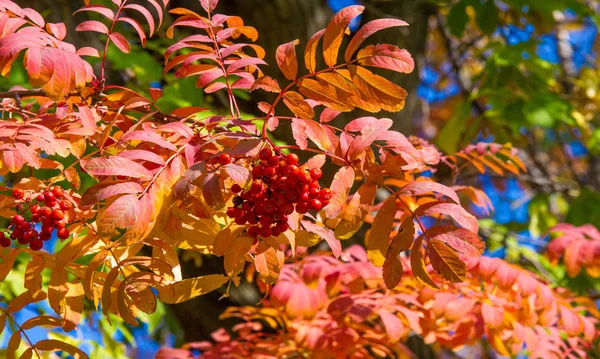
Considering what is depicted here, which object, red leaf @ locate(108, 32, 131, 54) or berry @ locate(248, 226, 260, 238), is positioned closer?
berry @ locate(248, 226, 260, 238)

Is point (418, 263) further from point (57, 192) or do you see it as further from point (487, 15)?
point (487, 15)

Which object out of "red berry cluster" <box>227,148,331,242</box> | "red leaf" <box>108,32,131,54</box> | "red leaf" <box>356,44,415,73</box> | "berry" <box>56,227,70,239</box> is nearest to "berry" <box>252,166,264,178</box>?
"red berry cluster" <box>227,148,331,242</box>

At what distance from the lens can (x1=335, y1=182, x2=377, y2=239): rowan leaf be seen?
3.10 ft

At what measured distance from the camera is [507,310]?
78.8 inches

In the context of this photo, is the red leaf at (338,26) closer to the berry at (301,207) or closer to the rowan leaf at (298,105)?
the rowan leaf at (298,105)

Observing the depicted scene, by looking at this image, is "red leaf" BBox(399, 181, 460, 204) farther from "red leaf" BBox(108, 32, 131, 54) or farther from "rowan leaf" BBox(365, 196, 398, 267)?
"red leaf" BBox(108, 32, 131, 54)

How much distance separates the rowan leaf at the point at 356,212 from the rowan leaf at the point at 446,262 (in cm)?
12

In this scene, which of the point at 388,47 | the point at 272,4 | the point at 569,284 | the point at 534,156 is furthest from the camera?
the point at 534,156

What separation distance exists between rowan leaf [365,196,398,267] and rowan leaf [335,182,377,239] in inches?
1.4

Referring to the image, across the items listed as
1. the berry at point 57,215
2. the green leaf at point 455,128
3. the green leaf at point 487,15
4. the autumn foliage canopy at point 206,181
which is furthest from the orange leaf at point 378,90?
the green leaf at point 455,128

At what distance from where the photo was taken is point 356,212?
3.14 ft

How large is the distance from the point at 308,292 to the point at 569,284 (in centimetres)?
232

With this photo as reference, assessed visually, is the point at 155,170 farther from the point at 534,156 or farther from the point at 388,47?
the point at 534,156

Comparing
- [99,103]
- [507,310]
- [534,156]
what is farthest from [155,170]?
[534,156]
